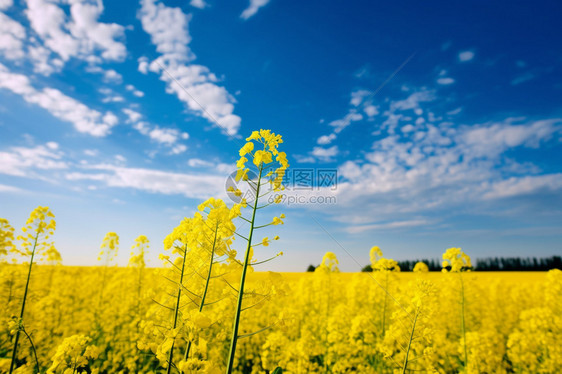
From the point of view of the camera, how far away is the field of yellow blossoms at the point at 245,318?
2.79m

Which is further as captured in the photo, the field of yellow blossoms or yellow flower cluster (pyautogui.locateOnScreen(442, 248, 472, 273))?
yellow flower cluster (pyautogui.locateOnScreen(442, 248, 472, 273))

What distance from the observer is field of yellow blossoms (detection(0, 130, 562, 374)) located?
2791 millimetres

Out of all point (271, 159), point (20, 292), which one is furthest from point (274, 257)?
point (20, 292)

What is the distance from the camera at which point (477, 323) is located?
34.3ft

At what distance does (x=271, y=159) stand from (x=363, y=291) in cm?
938

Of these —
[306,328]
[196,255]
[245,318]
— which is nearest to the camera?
[196,255]

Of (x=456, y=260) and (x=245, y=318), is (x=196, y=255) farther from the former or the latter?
(x=456, y=260)

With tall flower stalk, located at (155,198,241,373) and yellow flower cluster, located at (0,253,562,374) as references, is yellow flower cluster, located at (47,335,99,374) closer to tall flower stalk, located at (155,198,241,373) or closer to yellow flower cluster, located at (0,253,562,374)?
yellow flower cluster, located at (0,253,562,374)

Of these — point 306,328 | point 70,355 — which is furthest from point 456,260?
point 70,355

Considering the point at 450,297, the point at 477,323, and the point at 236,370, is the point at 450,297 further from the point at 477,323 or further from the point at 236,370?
the point at 236,370

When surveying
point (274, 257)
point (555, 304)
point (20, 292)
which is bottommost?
point (20, 292)

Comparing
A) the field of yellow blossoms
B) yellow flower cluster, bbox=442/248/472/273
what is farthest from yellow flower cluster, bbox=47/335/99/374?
yellow flower cluster, bbox=442/248/472/273

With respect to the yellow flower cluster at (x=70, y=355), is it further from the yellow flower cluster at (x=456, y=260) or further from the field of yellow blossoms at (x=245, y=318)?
the yellow flower cluster at (x=456, y=260)

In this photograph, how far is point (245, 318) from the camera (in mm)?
5922
